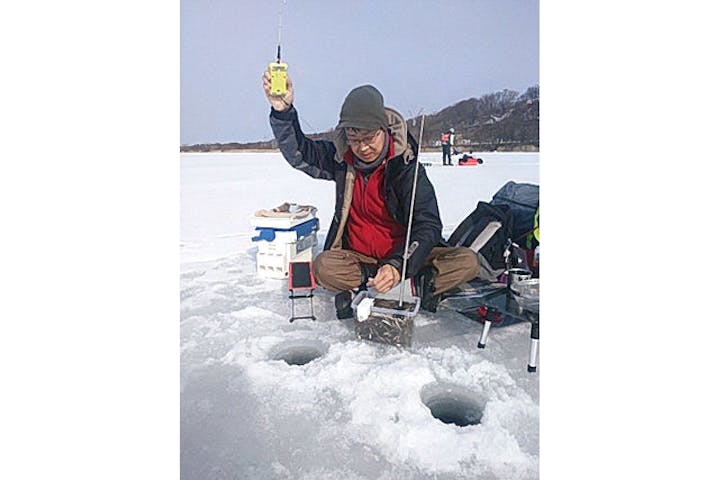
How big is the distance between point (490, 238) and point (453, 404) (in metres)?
0.54

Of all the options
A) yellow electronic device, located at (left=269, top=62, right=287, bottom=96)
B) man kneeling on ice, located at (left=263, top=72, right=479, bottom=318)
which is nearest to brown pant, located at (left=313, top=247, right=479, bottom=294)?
man kneeling on ice, located at (left=263, top=72, right=479, bottom=318)

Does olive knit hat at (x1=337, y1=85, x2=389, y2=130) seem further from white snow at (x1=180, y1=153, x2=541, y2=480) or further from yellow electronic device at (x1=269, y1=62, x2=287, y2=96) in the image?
white snow at (x1=180, y1=153, x2=541, y2=480)

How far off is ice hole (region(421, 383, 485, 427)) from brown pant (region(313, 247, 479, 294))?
0.34 meters

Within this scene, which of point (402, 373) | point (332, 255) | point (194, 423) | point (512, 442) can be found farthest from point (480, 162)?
point (194, 423)

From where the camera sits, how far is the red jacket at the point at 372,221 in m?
1.21

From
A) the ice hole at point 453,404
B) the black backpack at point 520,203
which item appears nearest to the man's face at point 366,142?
the black backpack at point 520,203

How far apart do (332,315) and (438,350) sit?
30 cm

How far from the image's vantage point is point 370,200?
1.22 m

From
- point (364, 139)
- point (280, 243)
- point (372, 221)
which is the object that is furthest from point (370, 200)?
point (280, 243)

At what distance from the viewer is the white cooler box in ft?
4.49

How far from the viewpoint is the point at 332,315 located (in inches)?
47.8

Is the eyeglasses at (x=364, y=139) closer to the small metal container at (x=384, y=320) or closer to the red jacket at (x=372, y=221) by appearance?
the red jacket at (x=372, y=221)

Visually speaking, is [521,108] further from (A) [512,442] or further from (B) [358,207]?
(A) [512,442]

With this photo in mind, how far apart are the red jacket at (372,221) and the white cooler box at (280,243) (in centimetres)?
20
